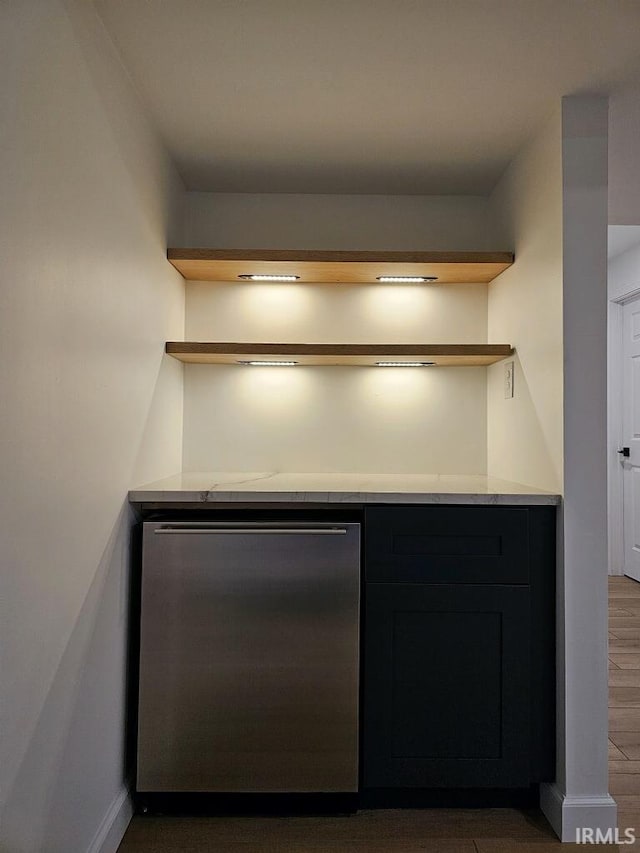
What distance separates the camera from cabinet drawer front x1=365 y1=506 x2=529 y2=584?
6.63 ft

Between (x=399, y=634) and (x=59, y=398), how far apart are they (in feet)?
4.08

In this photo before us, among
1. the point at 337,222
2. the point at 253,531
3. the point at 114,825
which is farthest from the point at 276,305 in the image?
the point at 114,825

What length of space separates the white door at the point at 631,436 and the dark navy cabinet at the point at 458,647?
3.43 m

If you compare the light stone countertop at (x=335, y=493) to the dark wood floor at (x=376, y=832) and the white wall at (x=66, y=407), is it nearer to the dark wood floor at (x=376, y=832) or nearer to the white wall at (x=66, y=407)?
the white wall at (x=66, y=407)

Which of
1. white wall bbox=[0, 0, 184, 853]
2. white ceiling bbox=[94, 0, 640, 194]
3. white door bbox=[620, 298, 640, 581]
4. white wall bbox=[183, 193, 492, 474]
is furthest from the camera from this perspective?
white door bbox=[620, 298, 640, 581]

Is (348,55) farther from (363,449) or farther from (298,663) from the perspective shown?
(298,663)

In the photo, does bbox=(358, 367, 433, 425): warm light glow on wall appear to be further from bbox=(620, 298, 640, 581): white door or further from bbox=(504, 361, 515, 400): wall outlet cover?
bbox=(620, 298, 640, 581): white door

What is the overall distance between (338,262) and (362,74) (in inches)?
27.5

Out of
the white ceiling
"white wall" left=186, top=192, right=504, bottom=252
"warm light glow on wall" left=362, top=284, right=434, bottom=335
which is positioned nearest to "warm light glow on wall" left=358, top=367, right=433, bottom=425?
"warm light glow on wall" left=362, top=284, right=434, bottom=335

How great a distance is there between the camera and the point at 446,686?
200 centimetres

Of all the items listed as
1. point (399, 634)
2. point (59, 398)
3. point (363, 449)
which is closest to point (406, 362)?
point (363, 449)

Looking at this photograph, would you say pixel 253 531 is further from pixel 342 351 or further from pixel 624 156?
pixel 624 156

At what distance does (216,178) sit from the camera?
268cm

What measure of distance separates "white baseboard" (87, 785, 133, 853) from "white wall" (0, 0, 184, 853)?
0.01 meters
